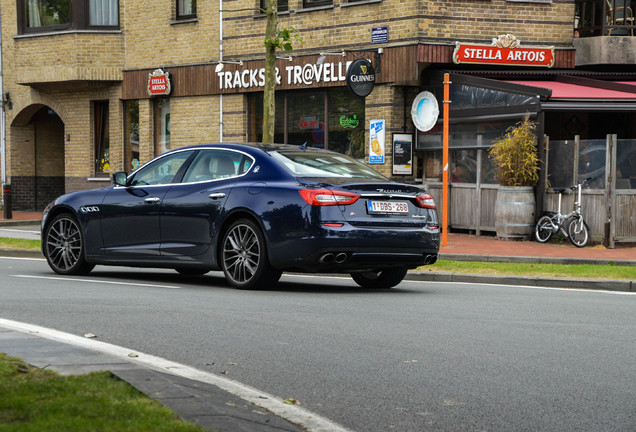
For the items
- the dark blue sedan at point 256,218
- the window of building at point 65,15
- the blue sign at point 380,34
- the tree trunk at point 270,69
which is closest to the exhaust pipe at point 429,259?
the dark blue sedan at point 256,218

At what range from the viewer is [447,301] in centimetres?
1050

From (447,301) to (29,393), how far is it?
615 cm

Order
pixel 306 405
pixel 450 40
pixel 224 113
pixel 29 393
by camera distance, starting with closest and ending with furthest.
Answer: pixel 29 393 → pixel 306 405 → pixel 450 40 → pixel 224 113

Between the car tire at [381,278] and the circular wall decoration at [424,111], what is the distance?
1066 centimetres

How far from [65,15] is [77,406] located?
26.7m

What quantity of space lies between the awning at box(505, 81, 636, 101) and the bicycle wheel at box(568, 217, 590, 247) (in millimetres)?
2706

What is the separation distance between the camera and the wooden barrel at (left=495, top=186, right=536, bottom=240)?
A: 64.8 feet

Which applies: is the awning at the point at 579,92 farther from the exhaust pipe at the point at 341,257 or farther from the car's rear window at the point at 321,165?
the exhaust pipe at the point at 341,257

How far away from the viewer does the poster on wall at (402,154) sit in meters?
22.9

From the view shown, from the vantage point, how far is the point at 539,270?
46.2 ft

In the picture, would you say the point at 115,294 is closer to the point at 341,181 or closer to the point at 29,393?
the point at 341,181

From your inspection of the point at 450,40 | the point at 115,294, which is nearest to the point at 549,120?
the point at 450,40

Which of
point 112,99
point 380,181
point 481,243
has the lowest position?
point 481,243

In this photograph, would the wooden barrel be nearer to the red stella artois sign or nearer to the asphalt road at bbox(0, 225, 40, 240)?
the asphalt road at bbox(0, 225, 40, 240)
